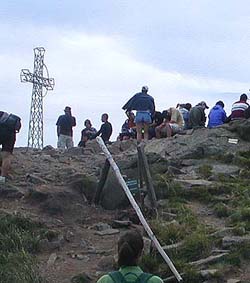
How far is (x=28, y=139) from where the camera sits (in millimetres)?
31812

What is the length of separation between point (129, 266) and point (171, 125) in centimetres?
1622

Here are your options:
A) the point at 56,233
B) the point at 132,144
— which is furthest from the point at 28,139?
the point at 56,233

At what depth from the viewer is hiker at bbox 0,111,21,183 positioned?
14391 mm

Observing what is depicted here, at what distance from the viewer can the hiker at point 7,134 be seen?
14.4m

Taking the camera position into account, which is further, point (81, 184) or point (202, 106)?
point (202, 106)

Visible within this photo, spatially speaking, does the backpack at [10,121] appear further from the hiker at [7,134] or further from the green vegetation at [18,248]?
the green vegetation at [18,248]

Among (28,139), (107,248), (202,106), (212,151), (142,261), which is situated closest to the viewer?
(142,261)

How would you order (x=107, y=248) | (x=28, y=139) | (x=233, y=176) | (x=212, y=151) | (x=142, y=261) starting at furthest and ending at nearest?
(x=28, y=139), (x=212, y=151), (x=233, y=176), (x=107, y=248), (x=142, y=261)

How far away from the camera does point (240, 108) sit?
68.8 feet

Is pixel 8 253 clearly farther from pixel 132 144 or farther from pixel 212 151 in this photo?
pixel 132 144

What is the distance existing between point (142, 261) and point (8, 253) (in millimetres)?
1952

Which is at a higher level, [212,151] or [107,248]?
[212,151]

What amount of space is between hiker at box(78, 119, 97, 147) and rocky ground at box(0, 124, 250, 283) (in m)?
7.64

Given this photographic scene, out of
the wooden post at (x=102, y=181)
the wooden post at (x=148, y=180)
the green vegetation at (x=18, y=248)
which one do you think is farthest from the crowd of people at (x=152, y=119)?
the green vegetation at (x=18, y=248)
